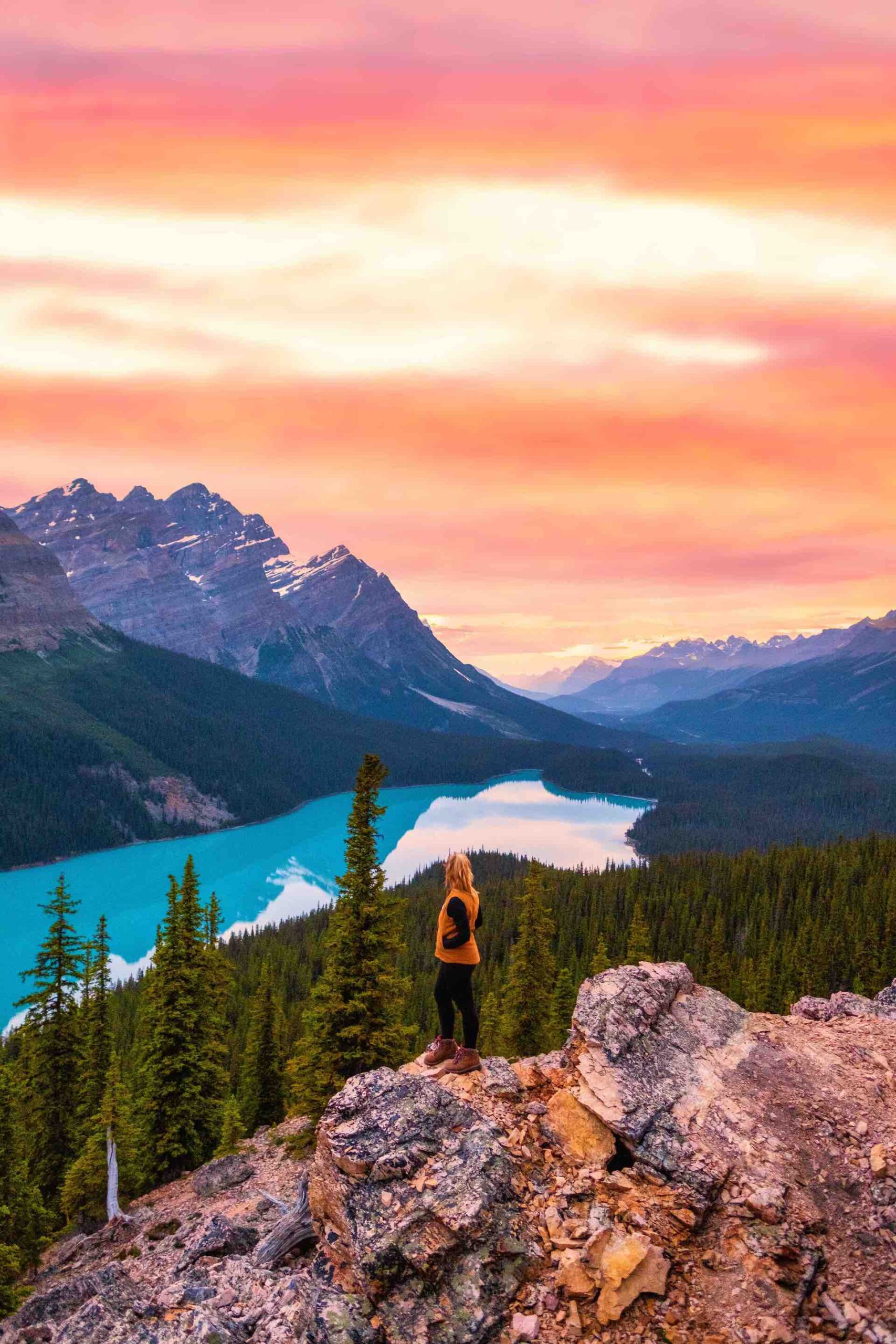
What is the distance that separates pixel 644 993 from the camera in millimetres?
14398

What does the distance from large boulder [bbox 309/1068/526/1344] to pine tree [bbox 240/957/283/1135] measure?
28.3 m

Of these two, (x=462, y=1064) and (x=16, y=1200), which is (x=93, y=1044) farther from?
(x=462, y=1064)

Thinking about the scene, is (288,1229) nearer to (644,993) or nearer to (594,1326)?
(594,1326)

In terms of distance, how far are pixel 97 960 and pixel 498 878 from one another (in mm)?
106073

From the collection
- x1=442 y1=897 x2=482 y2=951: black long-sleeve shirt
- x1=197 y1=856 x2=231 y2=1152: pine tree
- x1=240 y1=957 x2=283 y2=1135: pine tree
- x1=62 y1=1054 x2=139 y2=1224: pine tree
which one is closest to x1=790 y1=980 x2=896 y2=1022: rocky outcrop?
x1=442 y1=897 x2=482 y2=951: black long-sleeve shirt

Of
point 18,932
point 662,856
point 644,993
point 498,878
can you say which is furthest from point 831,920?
point 18,932

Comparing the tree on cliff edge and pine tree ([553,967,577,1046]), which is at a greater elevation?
the tree on cliff edge

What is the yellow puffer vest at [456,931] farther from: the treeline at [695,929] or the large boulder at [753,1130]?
the treeline at [695,929]

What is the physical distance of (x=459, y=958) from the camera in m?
13.7

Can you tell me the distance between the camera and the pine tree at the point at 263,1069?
38531 mm

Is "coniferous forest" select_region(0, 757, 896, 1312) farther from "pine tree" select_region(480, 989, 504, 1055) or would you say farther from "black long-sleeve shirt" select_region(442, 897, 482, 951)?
"black long-sleeve shirt" select_region(442, 897, 482, 951)

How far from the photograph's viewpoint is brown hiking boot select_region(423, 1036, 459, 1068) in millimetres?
14328

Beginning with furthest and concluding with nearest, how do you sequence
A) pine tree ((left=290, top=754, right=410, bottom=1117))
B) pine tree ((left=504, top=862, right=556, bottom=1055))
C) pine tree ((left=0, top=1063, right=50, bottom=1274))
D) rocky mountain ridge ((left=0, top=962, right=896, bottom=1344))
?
pine tree ((left=504, top=862, right=556, bottom=1055)) → pine tree ((left=0, top=1063, right=50, bottom=1274)) → pine tree ((left=290, top=754, right=410, bottom=1117)) → rocky mountain ridge ((left=0, top=962, right=896, bottom=1344))

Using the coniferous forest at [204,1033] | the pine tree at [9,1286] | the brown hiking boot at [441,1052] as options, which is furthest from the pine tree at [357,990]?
the brown hiking boot at [441,1052]
